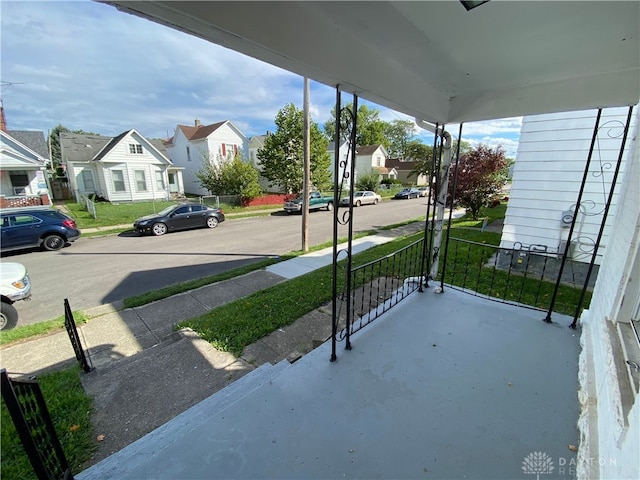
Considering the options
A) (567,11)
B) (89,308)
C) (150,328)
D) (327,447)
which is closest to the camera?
(567,11)

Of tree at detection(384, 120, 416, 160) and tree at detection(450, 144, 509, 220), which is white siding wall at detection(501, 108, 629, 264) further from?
tree at detection(384, 120, 416, 160)

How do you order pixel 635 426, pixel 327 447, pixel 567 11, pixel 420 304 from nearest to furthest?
pixel 635 426
pixel 567 11
pixel 327 447
pixel 420 304

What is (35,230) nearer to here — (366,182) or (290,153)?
(290,153)

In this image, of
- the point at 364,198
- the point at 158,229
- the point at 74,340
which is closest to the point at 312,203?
the point at 364,198

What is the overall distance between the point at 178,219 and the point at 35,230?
4151 mm

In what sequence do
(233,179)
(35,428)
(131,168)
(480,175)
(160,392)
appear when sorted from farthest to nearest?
(131,168)
(233,179)
(480,175)
(160,392)
(35,428)

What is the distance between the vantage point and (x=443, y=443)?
5.51ft

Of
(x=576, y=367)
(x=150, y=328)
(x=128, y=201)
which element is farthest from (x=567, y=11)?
(x=128, y=201)

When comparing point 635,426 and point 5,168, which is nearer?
point 635,426

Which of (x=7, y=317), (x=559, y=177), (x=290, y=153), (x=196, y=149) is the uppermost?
(x=196, y=149)

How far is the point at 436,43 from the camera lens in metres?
1.68

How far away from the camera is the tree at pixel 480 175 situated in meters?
10.5

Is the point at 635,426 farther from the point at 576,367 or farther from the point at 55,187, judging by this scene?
the point at 55,187

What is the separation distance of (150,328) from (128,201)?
17.0m
